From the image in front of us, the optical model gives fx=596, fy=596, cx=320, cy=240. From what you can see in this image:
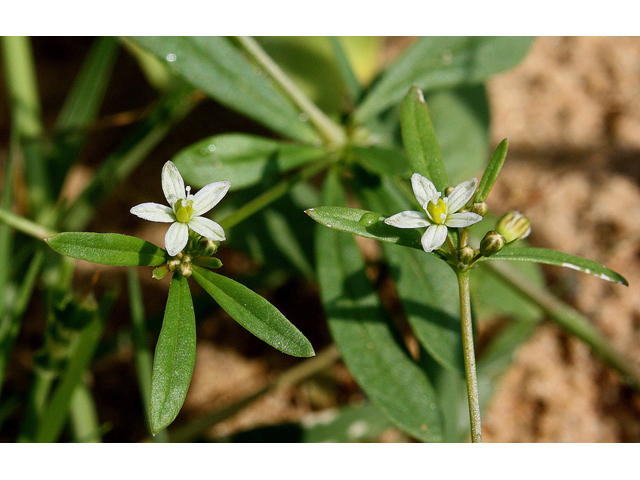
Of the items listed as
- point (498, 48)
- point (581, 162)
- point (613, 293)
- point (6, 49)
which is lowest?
point (613, 293)

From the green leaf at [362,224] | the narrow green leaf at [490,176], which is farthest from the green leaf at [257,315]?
the narrow green leaf at [490,176]

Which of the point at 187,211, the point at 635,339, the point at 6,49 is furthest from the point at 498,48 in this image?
the point at 6,49

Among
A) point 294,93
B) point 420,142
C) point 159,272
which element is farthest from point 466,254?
point 294,93

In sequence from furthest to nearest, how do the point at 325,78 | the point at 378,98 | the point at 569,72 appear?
the point at 569,72 → the point at 325,78 → the point at 378,98

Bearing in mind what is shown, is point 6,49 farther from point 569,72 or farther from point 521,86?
point 569,72

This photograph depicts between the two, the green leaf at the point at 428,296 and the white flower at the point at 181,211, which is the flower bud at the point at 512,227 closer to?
the green leaf at the point at 428,296

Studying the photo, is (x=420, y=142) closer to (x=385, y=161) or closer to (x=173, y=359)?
(x=385, y=161)
